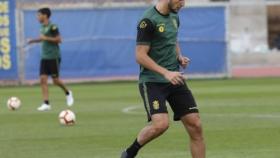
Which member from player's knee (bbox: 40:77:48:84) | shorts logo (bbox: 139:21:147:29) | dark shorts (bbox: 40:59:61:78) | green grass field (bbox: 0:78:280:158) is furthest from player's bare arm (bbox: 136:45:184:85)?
dark shorts (bbox: 40:59:61:78)

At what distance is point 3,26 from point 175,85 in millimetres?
22931

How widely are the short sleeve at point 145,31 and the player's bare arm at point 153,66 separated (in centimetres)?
6

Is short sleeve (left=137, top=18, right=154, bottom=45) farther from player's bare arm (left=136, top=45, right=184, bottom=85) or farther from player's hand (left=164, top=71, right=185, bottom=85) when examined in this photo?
player's hand (left=164, top=71, right=185, bottom=85)

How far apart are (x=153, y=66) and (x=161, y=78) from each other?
390 millimetres

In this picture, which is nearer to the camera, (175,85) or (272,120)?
(175,85)

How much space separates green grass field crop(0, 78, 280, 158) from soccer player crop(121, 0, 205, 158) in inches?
68.7

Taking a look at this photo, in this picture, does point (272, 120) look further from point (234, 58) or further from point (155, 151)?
point (234, 58)

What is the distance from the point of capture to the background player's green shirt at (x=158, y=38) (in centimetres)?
983

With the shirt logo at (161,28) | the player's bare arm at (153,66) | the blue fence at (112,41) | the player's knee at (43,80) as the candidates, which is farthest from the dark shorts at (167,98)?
the blue fence at (112,41)

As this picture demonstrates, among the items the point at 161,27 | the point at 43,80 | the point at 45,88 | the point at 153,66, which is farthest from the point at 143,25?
the point at 43,80

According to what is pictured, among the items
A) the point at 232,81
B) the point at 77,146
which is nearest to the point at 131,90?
the point at 232,81

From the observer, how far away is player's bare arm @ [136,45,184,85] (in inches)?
372

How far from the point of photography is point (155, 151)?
1224cm

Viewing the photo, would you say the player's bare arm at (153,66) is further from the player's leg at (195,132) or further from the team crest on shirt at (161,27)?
the player's leg at (195,132)
